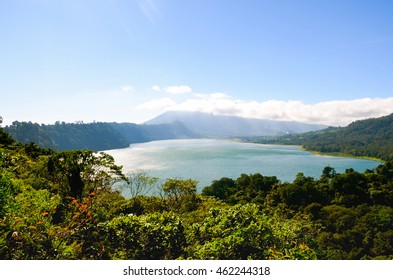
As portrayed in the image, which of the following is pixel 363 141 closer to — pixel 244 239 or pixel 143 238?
pixel 244 239

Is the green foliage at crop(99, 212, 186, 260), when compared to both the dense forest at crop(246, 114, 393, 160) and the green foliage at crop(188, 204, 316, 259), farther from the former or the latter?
the dense forest at crop(246, 114, 393, 160)

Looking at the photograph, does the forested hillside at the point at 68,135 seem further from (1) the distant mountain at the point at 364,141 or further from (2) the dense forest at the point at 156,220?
(1) the distant mountain at the point at 364,141

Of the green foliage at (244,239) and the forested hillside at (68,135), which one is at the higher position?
the forested hillside at (68,135)

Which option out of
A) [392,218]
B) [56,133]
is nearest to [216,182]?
[392,218]

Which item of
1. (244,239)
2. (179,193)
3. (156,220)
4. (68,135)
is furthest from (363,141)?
(244,239)

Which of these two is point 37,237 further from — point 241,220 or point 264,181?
point 264,181

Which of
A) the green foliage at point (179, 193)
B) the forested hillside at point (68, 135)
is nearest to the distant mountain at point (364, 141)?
the green foliage at point (179, 193)

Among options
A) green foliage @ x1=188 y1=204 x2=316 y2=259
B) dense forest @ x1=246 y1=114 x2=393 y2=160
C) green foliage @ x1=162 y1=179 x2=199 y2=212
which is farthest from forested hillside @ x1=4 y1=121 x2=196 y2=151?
green foliage @ x1=188 y1=204 x2=316 y2=259
